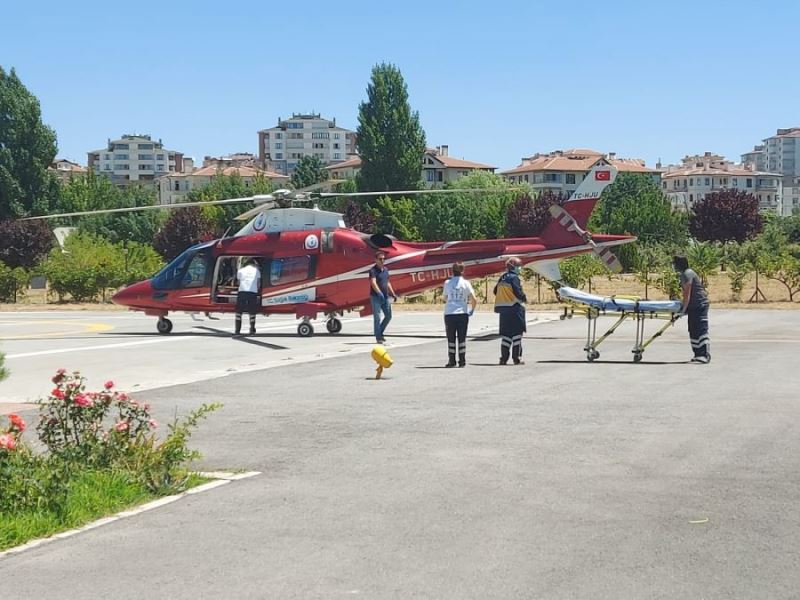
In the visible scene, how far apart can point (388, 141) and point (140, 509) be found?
7405 centimetres

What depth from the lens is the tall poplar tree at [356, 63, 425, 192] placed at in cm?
8012

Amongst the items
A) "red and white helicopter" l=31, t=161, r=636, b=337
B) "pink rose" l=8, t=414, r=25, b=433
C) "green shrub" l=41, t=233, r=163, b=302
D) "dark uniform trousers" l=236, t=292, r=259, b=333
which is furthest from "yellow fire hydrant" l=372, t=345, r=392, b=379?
"green shrub" l=41, t=233, r=163, b=302

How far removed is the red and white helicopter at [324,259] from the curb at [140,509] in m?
14.5

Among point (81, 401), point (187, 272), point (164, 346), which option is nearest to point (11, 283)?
point (187, 272)

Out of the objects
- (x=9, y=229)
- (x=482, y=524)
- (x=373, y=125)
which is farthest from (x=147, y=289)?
(x=373, y=125)

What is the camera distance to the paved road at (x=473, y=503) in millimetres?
6055

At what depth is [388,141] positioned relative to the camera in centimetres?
8081

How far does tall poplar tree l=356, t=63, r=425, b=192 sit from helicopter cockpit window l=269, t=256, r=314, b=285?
54026mm

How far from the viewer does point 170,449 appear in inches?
336

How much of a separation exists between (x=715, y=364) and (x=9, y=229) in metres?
50.3

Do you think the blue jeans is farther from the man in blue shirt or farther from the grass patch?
the grass patch

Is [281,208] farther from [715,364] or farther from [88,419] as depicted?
[88,419]

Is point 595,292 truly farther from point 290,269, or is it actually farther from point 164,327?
point 164,327

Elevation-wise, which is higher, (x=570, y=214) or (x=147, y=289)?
(x=570, y=214)
